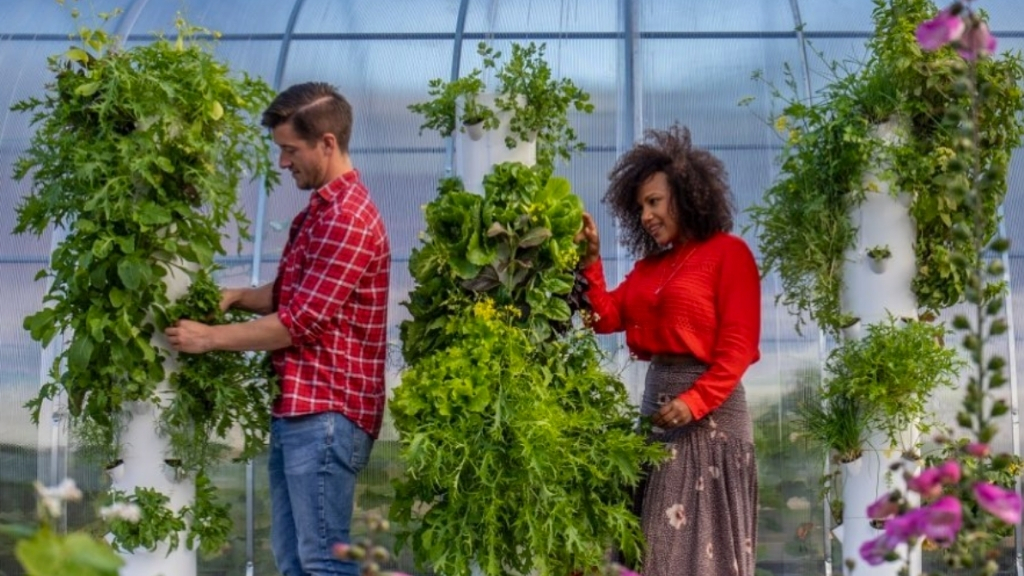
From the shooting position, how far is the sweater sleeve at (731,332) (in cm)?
382

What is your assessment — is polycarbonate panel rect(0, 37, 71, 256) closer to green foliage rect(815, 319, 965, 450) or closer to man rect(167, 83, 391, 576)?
man rect(167, 83, 391, 576)

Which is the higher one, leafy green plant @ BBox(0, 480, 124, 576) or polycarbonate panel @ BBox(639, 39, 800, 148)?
polycarbonate panel @ BBox(639, 39, 800, 148)

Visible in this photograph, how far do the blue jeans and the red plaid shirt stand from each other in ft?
0.12

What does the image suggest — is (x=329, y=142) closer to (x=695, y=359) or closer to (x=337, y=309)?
(x=337, y=309)

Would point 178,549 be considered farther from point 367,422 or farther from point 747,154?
point 747,154

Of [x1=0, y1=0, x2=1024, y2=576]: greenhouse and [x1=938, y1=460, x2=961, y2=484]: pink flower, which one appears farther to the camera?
[x1=0, y1=0, x2=1024, y2=576]: greenhouse

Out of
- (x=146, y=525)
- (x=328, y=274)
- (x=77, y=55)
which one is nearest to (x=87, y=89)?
(x=77, y=55)

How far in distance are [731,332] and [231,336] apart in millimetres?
1296

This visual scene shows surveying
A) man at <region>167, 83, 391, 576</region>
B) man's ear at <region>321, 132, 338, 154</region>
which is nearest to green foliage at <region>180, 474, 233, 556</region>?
man at <region>167, 83, 391, 576</region>

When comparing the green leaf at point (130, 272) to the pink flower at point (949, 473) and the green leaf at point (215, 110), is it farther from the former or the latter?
the pink flower at point (949, 473)

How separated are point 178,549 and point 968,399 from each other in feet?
8.91

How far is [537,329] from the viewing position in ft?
12.9

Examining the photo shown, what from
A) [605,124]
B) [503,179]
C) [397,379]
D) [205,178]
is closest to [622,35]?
[605,124]

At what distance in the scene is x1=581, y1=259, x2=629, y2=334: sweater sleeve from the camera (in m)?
4.07
